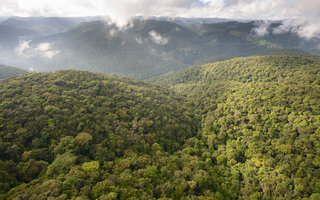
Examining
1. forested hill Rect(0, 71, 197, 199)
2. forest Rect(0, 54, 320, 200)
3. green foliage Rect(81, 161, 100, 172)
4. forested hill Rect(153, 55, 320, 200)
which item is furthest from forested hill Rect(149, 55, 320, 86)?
green foliage Rect(81, 161, 100, 172)

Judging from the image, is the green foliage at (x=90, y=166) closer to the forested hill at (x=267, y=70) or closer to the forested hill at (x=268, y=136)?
the forested hill at (x=268, y=136)

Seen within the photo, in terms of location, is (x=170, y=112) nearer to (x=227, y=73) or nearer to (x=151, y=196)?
(x=151, y=196)

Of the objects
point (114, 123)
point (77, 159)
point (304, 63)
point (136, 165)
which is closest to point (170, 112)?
point (114, 123)

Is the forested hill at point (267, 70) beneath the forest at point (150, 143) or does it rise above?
above

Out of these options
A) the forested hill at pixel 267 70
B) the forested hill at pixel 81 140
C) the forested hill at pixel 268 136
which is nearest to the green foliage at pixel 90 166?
the forested hill at pixel 81 140

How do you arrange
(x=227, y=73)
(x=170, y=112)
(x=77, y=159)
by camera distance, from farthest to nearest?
(x=227, y=73) < (x=170, y=112) < (x=77, y=159)

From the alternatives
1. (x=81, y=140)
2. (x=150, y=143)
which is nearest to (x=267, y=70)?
(x=150, y=143)
